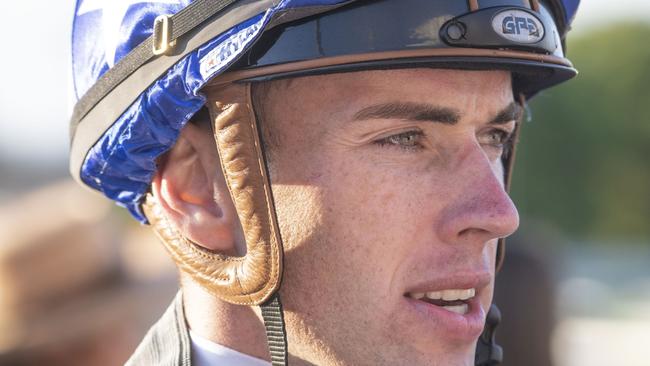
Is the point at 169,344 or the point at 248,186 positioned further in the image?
the point at 169,344

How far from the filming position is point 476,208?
2838 millimetres

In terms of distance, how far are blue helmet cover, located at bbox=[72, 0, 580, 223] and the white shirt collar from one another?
1.69 feet

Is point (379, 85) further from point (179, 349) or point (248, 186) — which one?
point (179, 349)

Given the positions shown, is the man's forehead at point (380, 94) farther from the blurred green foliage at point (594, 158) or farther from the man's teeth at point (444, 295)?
the blurred green foliage at point (594, 158)

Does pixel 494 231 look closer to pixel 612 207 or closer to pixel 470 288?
pixel 470 288

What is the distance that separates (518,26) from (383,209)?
23.8 inches

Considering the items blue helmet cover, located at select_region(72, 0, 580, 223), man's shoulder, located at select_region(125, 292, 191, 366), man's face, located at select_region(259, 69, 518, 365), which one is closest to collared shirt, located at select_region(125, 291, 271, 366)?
man's shoulder, located at select_region(125, 292, 191, 366)

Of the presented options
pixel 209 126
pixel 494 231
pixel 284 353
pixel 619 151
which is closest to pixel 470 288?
pixel 494 231

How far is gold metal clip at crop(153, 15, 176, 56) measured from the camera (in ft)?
9.67

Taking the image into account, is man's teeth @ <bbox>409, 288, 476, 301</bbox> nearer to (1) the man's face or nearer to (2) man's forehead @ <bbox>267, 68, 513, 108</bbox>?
(1) the man's face

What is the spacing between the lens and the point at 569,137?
24016mm

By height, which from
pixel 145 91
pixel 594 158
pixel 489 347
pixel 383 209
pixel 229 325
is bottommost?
pixel 229 325

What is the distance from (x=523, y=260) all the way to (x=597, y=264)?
565 inches

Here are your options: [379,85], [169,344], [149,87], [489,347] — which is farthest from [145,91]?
[489,347]
